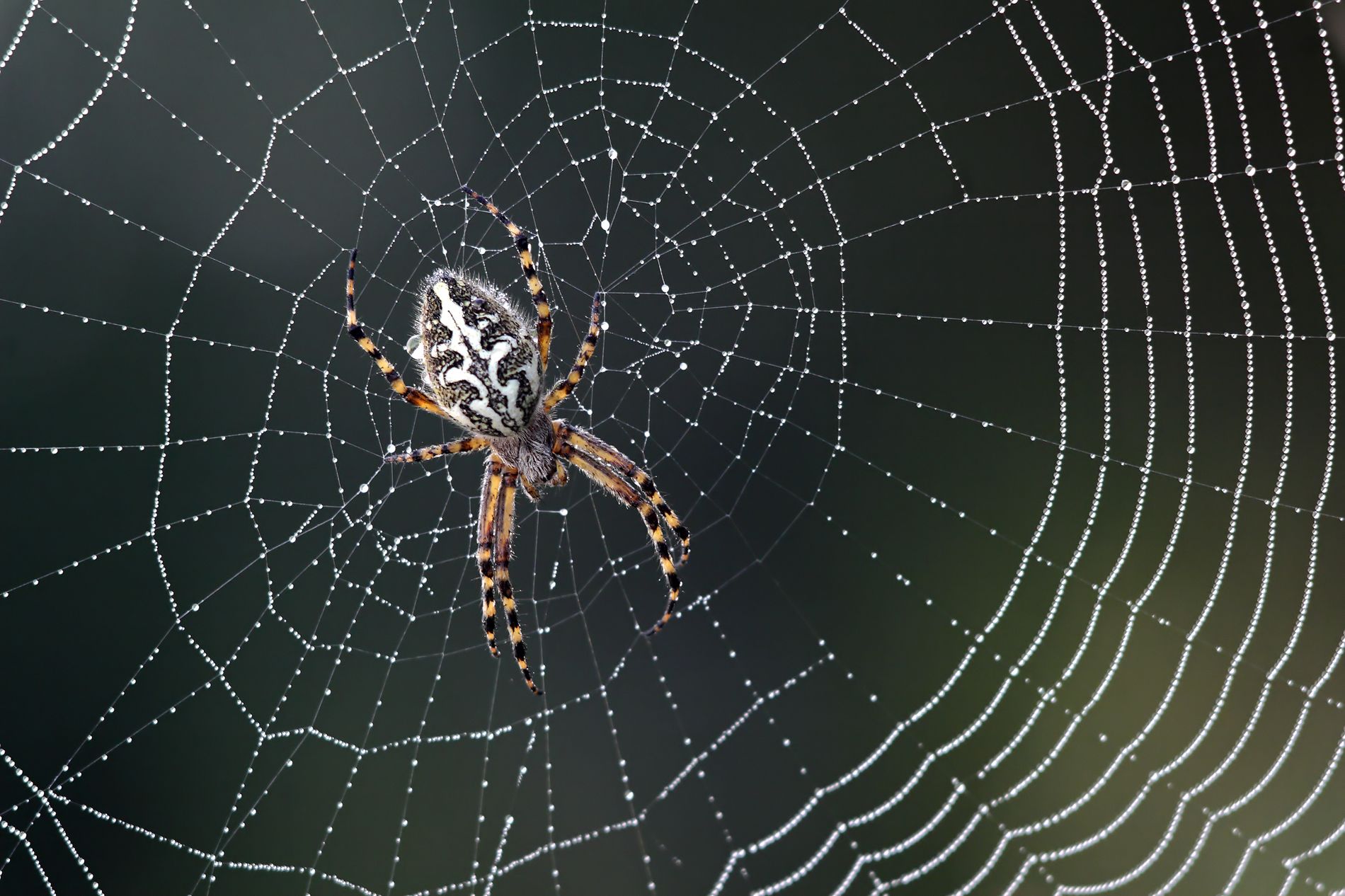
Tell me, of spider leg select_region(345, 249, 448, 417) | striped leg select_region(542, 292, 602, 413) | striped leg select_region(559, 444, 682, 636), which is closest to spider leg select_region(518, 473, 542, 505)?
striped leg select_region(559, 444, 682, 636)

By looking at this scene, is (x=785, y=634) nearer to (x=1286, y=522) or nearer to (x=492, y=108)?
(x=1286, y=522)

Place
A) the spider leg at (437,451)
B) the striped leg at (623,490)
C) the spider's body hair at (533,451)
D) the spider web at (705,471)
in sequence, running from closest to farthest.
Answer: the spider leg at (437,451)
the spider's body hair at (533,451)
the striped leg at (623,490)
the spider web at (705,471)

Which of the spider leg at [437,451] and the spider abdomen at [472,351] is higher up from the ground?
the spider abdomen at [472,351]

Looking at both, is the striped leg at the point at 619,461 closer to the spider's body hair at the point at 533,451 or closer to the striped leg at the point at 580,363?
the spider's body hair at the point at 533,451

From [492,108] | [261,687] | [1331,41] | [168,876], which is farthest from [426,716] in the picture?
[1331,41]

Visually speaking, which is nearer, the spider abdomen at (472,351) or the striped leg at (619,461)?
the spider abdomen at (472,351)

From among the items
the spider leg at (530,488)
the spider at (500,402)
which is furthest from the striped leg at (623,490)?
the spider leg at (530,488)
